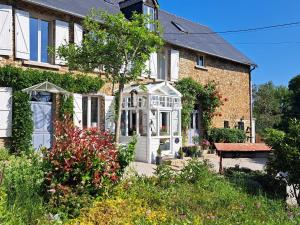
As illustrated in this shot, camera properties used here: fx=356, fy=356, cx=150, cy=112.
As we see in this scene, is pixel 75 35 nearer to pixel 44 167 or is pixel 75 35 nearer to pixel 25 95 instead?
pixel 25 95

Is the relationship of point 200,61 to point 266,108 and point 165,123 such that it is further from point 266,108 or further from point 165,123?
point 266,108

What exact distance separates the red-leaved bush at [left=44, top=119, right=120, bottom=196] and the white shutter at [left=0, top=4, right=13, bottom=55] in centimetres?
706

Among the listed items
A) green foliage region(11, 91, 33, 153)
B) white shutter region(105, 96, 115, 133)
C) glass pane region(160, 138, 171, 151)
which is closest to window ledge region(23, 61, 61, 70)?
green foliage region(11, 91, 33, 153)

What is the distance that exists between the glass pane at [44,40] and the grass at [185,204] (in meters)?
7.48

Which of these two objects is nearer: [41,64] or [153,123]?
[41,64]

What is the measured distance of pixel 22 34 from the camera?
11703 millimetres

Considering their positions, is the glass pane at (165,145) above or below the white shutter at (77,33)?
below

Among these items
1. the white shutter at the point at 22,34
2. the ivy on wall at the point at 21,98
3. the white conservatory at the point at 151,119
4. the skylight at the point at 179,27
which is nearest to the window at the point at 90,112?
the white conservatory at the point at 151,119

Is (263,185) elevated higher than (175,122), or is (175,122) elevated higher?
(175,122)

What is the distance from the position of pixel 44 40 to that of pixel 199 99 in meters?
8.92

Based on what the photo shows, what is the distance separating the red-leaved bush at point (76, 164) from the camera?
194 inches

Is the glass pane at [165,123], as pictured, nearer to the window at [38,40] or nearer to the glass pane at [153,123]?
the glass pane at [153,123]

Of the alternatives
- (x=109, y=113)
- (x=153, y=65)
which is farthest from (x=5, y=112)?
(x=153, y=65)

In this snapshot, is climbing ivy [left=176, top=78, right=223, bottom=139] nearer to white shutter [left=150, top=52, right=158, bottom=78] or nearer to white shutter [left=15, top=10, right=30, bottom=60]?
white shutter [left=150, top=52, right=158, bottom=78]
